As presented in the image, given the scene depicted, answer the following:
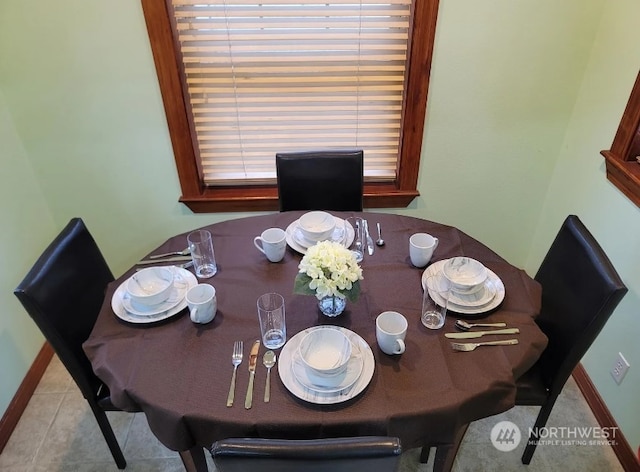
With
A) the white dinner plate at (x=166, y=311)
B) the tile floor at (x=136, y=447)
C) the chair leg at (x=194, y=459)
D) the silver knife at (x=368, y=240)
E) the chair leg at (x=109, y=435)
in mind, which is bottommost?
the tile floor at (x=136, y=447)

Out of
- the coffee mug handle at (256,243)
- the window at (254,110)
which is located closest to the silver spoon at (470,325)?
the coffee mug handle at (256,243)

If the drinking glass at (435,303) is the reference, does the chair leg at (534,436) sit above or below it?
below

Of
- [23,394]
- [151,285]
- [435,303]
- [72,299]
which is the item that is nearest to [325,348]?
[435,303]

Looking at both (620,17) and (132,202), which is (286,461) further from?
(620,17)

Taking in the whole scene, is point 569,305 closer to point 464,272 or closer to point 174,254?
point 464,272

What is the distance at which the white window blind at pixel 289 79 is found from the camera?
1899 mm

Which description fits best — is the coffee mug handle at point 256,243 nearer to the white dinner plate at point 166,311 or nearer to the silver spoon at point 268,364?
the white dinner plate at point 166,311

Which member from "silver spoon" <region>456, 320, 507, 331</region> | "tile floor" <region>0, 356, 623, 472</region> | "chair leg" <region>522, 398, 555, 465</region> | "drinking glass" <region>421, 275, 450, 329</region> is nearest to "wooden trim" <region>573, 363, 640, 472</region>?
"tile floor" <region>0, 356, 623, 472</region>

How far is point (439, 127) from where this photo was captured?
2164 millimetres

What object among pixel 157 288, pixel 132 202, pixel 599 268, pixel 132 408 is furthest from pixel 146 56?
pixel 599 268

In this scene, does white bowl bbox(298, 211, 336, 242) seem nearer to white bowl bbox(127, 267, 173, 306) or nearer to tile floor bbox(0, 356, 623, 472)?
white bowl bbox(127, 267, 173, 306)

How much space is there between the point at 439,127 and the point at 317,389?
1474 mm

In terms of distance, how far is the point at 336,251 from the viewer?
4.05ft

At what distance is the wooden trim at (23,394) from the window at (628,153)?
2.64 m
